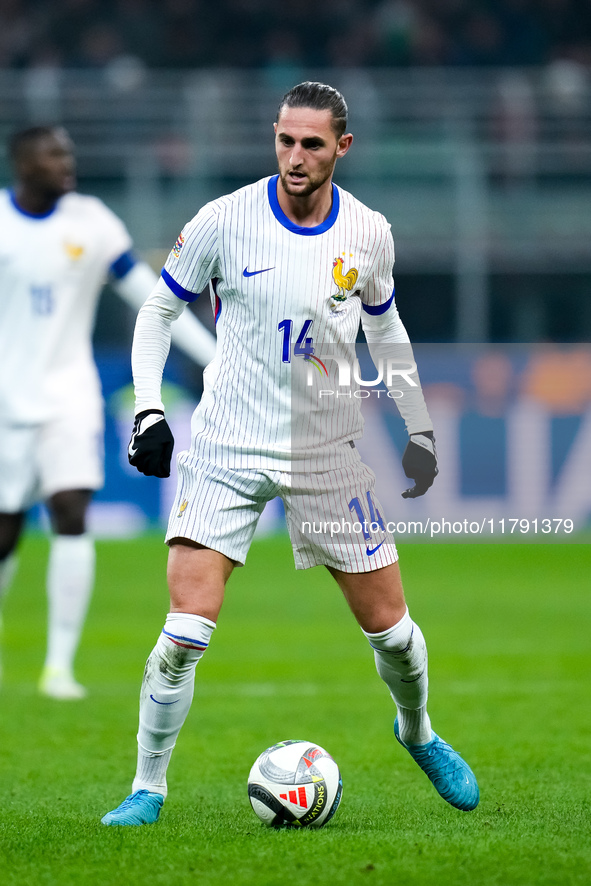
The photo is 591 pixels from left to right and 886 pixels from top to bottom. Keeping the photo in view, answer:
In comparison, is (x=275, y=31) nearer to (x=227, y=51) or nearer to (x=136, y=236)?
(x=227, y=51)

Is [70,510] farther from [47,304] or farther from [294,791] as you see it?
[294,791]

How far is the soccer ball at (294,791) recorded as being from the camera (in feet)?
12.1

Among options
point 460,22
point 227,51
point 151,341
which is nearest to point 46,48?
point 227,51

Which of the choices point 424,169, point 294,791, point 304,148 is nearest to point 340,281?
point 304,148

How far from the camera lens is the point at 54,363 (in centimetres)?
650

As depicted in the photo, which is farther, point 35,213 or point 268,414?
point 35,213

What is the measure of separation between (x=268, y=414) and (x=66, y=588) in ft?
9.54

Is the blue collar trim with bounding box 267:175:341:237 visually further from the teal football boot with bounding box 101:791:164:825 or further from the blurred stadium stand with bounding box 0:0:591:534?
the blurred stadium stand with bounding box 0:0:591:534

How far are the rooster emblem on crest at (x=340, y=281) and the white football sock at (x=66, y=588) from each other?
297cm

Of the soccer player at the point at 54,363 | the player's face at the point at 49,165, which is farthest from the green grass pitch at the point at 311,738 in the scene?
the player's face at the point at 49,165

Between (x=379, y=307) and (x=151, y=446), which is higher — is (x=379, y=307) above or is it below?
above

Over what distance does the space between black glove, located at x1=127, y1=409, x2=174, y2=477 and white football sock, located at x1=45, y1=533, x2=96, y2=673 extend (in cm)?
279

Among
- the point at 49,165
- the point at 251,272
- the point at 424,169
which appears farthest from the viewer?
the point at 424,169

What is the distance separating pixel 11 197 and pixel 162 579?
17.9 ft
